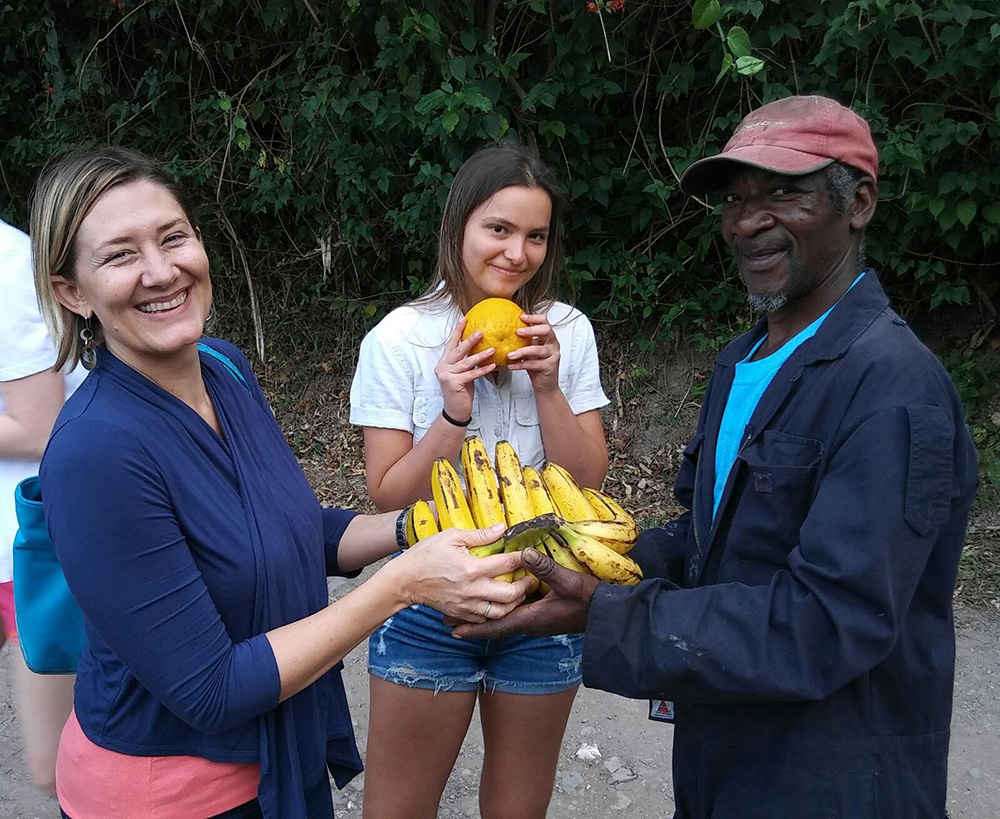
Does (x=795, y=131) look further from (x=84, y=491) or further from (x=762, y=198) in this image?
(x=84, y=491)

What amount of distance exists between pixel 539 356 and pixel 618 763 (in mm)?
2085

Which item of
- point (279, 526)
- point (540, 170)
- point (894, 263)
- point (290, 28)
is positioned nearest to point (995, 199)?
point (894, 263)

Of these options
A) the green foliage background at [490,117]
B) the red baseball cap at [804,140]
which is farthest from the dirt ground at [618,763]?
the green foliage background at [490,117]

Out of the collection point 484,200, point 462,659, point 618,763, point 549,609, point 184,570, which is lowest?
point 618,763

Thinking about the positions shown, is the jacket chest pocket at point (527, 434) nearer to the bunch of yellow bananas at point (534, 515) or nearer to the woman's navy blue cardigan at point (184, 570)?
the bunch of yellow bananas at point (534, 515)

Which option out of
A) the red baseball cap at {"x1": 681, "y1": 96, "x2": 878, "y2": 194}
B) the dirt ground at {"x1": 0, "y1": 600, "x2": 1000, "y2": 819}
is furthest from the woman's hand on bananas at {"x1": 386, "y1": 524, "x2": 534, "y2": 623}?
the dirt ground at {"x1": 0, "y1": 600, "x2": 1000, "y2": 819}

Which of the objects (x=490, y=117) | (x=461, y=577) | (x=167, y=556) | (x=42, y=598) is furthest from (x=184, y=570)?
(x=490, y=117)

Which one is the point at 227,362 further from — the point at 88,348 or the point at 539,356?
the point at 539,356

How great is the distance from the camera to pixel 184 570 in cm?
157

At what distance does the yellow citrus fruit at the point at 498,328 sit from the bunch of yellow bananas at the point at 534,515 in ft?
1.14

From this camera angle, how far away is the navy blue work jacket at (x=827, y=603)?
1411 millimetres

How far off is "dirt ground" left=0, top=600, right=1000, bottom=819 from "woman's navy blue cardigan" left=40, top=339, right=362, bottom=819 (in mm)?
1684

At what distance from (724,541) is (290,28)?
271 inches

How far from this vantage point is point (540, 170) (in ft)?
8.32
